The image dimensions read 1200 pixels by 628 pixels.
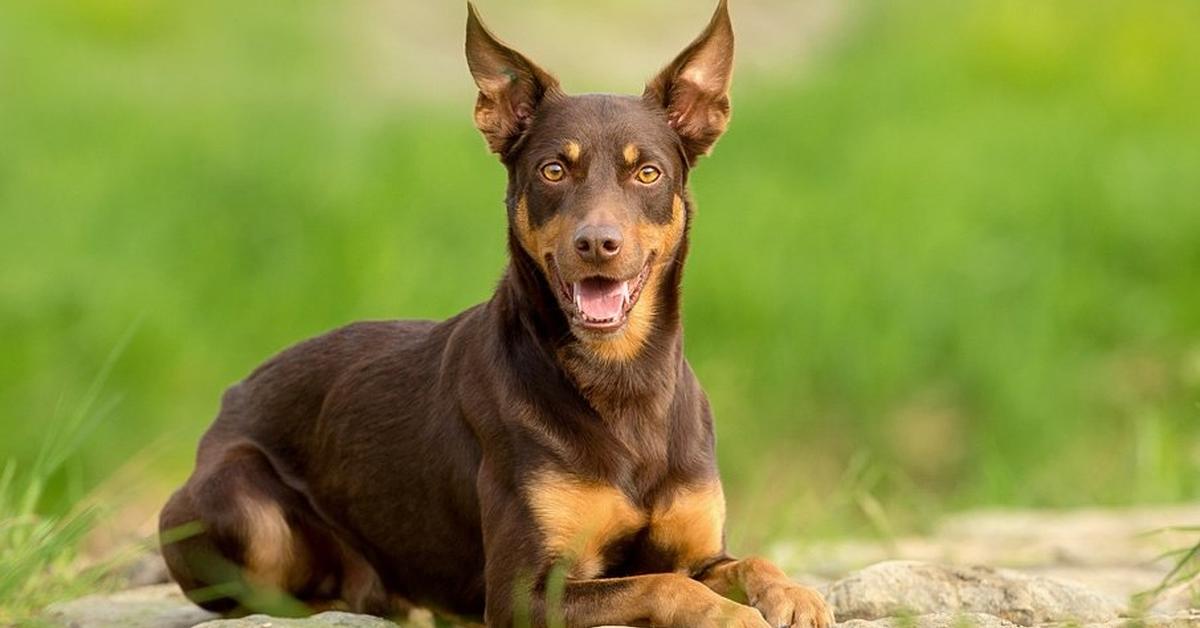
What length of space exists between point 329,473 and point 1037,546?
2904mm

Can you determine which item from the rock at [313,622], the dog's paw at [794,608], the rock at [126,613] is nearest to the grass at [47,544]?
the rock at [126,613]

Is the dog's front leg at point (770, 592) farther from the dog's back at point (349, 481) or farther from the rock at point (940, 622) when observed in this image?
the dog's back at point (349, 481)

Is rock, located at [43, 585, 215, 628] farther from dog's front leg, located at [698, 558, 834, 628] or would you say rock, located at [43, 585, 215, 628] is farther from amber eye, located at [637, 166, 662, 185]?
amber eye, located at [637, 166, 662, 185]

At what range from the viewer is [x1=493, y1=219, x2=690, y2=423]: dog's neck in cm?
591

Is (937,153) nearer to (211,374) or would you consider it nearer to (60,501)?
(211,374)

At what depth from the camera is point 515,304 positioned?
5984 mm

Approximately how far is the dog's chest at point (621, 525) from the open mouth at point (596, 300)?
1.35 ft

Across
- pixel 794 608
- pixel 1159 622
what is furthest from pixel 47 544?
pixel 1159 622

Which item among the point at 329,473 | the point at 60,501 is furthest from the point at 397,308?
the point at 329,473

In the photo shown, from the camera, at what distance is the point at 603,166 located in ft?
19.2

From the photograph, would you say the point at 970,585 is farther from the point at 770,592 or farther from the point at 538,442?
the point at 538,442

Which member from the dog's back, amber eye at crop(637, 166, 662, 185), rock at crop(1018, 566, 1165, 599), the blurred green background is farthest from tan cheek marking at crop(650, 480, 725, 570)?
the blurred green background

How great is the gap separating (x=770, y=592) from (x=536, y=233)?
1.12m

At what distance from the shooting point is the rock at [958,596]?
237 inches
